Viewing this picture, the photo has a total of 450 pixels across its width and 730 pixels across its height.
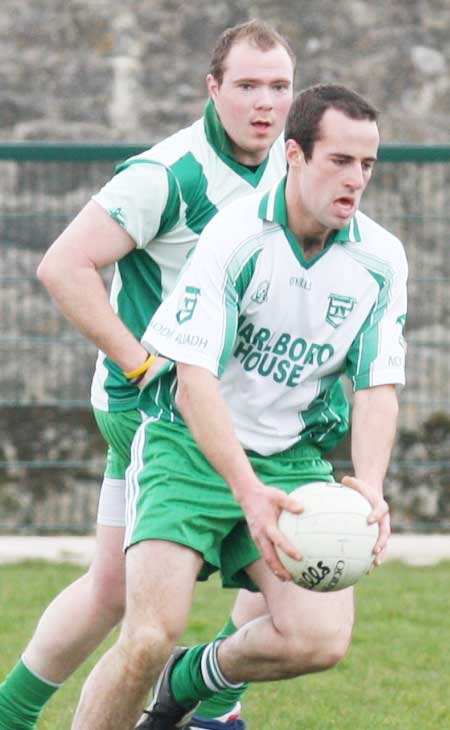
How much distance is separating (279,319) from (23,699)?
62.9 inches

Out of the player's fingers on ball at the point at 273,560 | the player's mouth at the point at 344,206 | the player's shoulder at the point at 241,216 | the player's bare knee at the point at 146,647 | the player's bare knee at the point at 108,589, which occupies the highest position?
the player's mouth at the point at 344,206

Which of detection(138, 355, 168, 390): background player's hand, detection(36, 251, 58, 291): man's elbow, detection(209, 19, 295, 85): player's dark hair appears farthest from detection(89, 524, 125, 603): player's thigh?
detection(209, 19, 295, 85): player's dark hair

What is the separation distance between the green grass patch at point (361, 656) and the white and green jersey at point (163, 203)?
135cm

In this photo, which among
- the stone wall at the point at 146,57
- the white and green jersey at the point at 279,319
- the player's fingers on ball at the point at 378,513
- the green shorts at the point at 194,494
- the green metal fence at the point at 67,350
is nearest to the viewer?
the player's fingers on ball at the point at 378,513

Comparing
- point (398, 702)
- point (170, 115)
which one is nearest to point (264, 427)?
point (398, 702)

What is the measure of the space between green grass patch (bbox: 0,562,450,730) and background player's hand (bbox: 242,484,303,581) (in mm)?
1439

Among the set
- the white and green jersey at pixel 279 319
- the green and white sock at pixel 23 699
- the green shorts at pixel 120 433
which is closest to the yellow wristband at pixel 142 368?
the white and green jersey at pixel 279 319

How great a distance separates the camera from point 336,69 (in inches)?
505

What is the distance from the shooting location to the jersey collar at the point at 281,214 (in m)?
4.87

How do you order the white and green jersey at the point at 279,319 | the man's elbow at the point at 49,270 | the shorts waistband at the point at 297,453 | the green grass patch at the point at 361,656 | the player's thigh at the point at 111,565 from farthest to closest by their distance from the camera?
the green grass patch at the point at 361,656 < the player's thigh at the point at 111,565 < the man's elbow at the point at 49,270 < the shorts waistband at the point at 297,453 < the white and green jersey at the point at 279,319

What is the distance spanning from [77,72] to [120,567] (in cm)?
797

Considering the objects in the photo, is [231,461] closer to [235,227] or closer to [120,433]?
[235,227]

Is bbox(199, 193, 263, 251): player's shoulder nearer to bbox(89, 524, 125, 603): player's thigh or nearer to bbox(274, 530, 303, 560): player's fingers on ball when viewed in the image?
bbox(274, 530, 303, 560): player's fingers on ball

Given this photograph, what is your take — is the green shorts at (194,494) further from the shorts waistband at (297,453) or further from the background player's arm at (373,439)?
the background player's arm at (373,439)
